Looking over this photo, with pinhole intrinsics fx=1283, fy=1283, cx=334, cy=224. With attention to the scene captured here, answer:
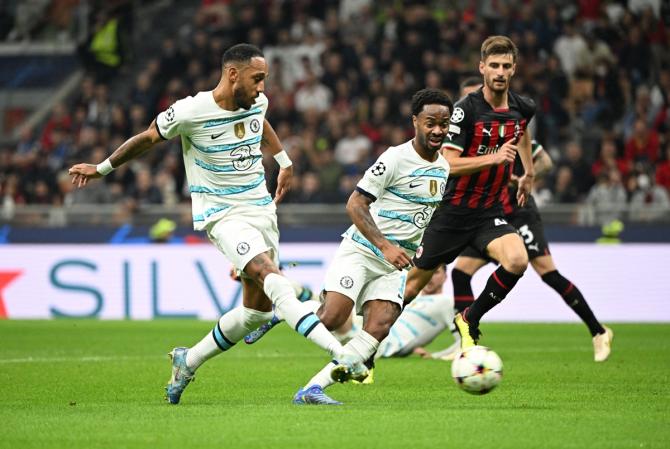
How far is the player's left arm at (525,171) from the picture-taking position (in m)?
10.2

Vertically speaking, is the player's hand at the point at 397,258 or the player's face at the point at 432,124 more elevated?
the player's face at the point at 432,124

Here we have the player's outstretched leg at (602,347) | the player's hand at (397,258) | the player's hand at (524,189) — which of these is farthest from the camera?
the player's outstretched leg at (602,347)

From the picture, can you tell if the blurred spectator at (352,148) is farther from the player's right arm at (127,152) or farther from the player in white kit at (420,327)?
the player's right arm at (127,152)

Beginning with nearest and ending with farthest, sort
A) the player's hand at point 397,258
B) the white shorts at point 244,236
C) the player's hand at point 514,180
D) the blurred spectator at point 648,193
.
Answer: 1. the player's hand at point 397,258
2. the white shorts at point 244,236
3. the player's hand at point 514,180
4. the blurred spectator at point 648,193

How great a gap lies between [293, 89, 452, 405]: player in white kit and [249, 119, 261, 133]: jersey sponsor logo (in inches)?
30.1

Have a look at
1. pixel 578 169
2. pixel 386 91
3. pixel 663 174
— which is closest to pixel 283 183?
pixel 578 169

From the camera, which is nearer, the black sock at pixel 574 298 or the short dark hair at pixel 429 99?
the short dark hair at pixel 429 99

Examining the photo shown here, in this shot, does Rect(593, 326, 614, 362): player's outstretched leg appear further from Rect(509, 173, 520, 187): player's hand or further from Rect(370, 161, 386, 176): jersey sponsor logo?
Rect(370, 161, 386, 176): jersey sponsor logo

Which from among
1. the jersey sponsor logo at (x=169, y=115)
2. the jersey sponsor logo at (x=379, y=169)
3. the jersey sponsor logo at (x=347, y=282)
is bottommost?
the jersey sponsor logo at (x=347, y=282)

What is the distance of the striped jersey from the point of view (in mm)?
9906

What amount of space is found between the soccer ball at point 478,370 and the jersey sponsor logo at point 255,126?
1.97m

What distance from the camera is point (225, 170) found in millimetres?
8148

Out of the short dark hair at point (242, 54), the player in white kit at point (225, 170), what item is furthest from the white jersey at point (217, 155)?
the short dark hair at point (242, 54)

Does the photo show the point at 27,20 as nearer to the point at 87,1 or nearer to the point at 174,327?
the point at 87,1
